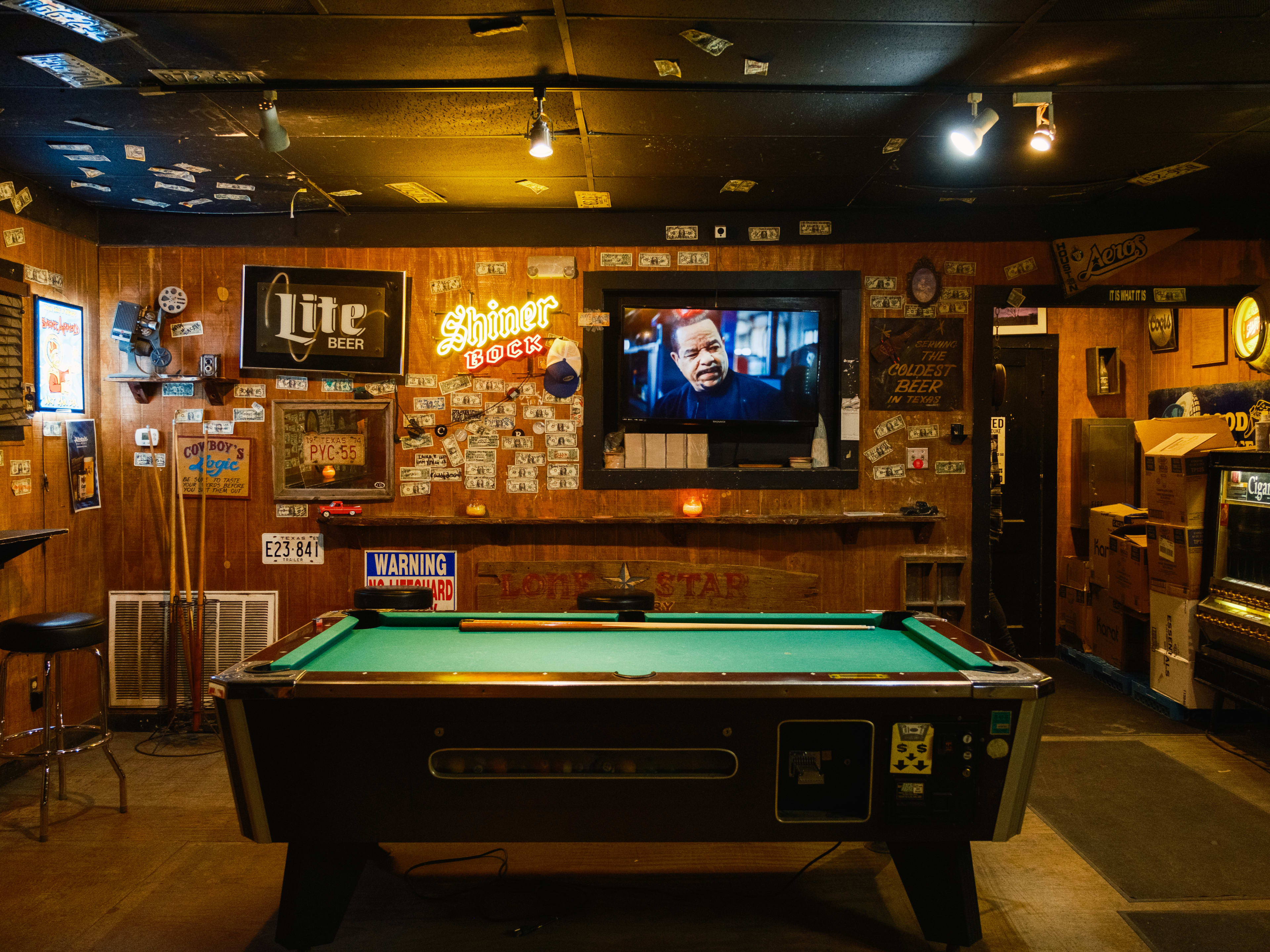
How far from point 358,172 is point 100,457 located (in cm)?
236

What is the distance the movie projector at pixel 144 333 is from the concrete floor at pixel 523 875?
2366 mm

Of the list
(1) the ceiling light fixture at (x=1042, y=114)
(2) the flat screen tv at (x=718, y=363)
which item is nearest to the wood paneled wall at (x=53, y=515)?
(2) the flat screen tv at (x=718, y=363)

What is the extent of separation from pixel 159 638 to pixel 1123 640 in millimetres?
6062

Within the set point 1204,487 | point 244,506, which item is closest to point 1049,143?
point 1204,487

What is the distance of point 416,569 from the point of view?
4.79 meters

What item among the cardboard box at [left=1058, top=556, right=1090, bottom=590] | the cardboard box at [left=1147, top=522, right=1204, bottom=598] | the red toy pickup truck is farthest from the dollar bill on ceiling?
the cardboard box at [left=1058, top=556, right=1090, bottom=590]

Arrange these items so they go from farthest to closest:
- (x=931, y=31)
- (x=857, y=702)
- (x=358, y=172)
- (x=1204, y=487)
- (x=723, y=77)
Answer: (x=1204, y=487)
(x=358, y=172)
(x=723, y=77)
(x=931, y=31)
(x=857, y=702)

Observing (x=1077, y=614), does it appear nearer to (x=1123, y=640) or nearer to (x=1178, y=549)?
(x=1123, y=640)

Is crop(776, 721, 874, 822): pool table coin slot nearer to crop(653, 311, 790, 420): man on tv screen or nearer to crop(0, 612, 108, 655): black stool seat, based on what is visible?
crop(653, 311, 790, 420): man on tv screen

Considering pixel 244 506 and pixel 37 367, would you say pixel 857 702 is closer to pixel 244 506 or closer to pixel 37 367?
pixel 244 506

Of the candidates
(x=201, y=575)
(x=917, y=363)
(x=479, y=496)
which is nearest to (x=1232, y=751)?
(x=917, y=363)

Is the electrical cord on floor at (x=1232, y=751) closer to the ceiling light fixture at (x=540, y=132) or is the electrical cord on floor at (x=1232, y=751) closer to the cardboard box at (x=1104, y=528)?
the cardboard box at (x=1104, y=528)

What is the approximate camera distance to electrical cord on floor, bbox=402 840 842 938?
276 centimetres

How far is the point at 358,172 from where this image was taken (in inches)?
159
